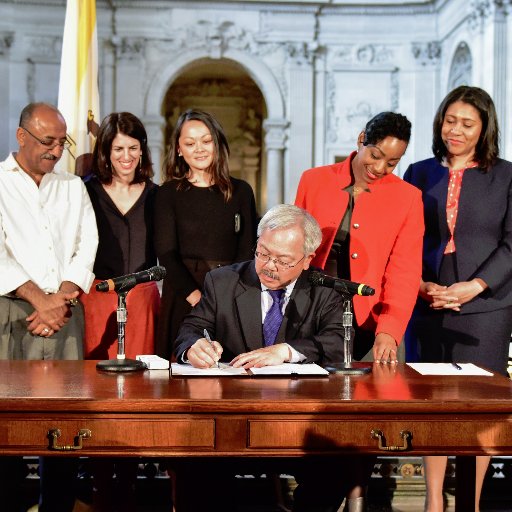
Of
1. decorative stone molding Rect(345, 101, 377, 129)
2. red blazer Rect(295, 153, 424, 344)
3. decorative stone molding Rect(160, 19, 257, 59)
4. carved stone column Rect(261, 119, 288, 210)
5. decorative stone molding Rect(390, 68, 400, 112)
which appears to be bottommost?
red blazer Rect(295, 153, 424, 344)

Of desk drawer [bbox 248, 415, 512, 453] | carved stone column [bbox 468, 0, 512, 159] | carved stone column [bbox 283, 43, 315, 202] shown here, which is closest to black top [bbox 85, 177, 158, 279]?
desk drawer [bbox 248, 415, 512, 453]

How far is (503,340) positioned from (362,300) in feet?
2.17

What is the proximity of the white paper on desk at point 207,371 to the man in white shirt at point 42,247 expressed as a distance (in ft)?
2.86

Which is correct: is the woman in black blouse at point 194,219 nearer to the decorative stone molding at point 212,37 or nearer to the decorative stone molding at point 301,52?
the decorative stone molding at point 212,37

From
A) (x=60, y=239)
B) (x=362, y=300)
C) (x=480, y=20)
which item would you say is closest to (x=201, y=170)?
(x=60, y=239)

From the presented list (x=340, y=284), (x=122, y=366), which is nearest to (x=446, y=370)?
(x=340, y=284)

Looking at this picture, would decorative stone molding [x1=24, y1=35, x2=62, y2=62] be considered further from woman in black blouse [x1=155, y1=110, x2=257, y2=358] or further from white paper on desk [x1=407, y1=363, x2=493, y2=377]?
white paper on desk [x1=407, y1=363, x2=493, y2=377]

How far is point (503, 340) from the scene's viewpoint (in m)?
3.81

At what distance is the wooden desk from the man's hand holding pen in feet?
0.90

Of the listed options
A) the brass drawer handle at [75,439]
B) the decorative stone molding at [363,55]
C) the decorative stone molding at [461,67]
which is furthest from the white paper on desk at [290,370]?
the decorative stone molding at [363,55]

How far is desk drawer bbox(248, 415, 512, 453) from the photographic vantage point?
104 inches

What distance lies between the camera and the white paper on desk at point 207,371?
117 inches

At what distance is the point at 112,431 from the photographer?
262 centimetres

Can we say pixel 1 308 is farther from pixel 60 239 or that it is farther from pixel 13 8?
pixel 13 8
